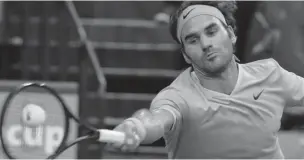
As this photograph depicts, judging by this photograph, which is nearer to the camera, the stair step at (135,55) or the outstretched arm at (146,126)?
the outstretched arm at (146,126)

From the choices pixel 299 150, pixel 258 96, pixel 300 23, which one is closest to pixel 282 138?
pixel 299 150

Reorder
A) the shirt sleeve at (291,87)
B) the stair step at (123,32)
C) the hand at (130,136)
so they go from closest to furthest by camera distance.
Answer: the hand at (130,136)
the shirt sleeve at (291,87)
the stair step at (123,32)

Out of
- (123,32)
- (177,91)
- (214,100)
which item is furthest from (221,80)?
(123,32)

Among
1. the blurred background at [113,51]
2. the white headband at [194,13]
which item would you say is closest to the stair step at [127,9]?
the blurred background at [113,51]

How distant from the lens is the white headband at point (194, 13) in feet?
12.9

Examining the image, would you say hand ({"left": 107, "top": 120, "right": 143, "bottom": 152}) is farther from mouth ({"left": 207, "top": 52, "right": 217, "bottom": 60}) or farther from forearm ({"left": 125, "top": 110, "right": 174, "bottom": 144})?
mouth ({"left": 207, "top": 52, "right": 217, "bottom": 60})

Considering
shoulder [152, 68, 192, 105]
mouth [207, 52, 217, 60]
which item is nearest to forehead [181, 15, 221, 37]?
mouth [207, 52, 217, 60]

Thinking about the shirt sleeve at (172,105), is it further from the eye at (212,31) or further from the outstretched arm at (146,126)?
the eye at (212,31)

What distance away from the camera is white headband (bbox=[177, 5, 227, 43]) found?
3.94m

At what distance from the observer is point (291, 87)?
4129mm

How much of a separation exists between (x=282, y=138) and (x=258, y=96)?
4.02m

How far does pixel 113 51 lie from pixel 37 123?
5591 mm

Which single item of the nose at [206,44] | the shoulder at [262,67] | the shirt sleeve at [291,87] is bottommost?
the shirt sleeve at [291,87]

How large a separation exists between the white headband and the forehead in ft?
0.07
